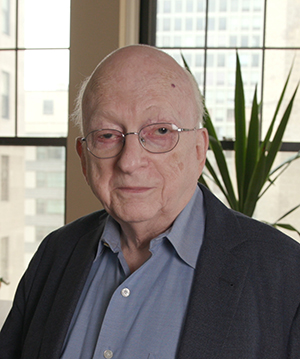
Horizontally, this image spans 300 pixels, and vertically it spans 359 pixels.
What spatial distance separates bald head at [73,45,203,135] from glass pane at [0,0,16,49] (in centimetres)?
227

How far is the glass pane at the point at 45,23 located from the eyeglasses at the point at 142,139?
7.05 ft

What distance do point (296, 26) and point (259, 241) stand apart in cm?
209

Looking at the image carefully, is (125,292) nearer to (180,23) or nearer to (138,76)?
(138,76)

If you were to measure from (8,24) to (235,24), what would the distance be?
1.68 m

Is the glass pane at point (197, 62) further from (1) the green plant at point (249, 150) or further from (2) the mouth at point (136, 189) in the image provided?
(2) the mouth at point (136, 189)

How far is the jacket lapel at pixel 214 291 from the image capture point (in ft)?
3.15

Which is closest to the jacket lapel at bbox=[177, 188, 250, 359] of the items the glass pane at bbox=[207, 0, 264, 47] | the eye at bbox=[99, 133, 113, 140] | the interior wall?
the eye at bbox=[99, 133, 113, 140]

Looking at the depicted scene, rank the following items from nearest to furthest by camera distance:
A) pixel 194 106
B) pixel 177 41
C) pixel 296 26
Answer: pixel 194 106, pixel 296 26, pixel 177 41

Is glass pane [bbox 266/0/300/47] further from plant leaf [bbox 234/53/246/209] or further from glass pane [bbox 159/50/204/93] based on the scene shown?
A: plant leaf [bbox 234/53/246/209]

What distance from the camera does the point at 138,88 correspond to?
1.05 m

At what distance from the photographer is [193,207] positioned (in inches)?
47.7

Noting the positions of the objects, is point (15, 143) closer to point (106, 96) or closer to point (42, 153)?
point (42, 153)

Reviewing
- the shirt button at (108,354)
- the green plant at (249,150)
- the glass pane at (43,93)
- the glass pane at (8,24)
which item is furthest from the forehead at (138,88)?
the glass pane at (8,24)

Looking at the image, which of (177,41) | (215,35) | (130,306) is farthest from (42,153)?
(130,306)
